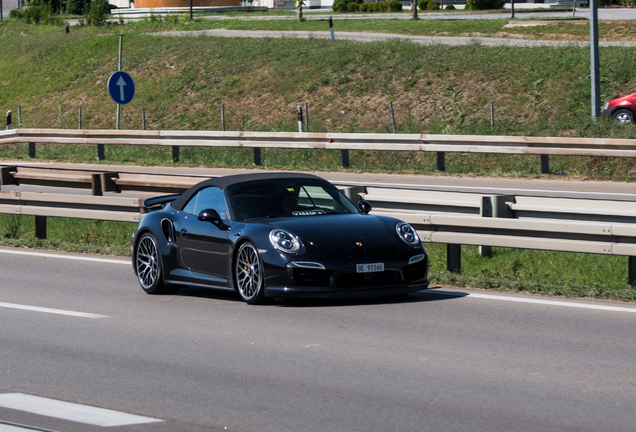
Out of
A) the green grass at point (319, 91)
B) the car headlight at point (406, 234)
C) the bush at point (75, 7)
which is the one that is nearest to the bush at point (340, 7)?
the green grass at point (319, 91)

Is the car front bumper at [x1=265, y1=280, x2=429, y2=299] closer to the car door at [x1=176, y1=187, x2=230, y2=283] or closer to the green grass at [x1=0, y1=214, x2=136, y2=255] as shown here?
the car door at [x1=176, y1=187, x2=230, y2=283]

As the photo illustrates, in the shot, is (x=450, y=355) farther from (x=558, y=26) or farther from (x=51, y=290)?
(x=558, y=26)

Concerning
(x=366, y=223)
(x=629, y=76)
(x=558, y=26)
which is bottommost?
(x=366, y=223)

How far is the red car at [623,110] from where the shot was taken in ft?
75.6

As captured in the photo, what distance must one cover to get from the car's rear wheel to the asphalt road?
15cm

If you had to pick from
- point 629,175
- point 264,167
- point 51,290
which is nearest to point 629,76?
point 629,175

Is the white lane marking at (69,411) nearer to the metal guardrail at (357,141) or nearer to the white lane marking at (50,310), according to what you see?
the white lane marking at (50,310)

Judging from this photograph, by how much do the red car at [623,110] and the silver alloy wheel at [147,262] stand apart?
1584cm

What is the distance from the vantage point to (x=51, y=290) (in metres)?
10.3

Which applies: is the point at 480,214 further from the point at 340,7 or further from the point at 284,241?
the point at 340,7

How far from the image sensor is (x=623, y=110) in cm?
2320

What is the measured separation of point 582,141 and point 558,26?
86.0 ft

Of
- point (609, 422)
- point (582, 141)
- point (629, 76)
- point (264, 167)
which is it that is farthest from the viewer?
point (629, 76)

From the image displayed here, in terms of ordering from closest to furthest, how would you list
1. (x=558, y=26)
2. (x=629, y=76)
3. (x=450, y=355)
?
(x=450, y=355) < (x=629, y=76) < (x=558, y=26)
